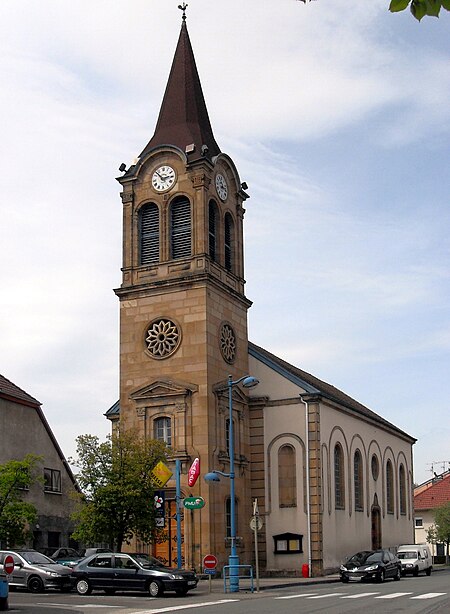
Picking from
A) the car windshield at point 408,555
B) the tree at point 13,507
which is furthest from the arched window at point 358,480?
the tree at point 13,507

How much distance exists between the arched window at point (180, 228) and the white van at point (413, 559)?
18.2m

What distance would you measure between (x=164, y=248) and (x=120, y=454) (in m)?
11.4

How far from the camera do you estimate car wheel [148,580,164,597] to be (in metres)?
27.6

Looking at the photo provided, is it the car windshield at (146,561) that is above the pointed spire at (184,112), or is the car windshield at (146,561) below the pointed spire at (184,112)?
below

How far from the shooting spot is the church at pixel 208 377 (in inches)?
1571

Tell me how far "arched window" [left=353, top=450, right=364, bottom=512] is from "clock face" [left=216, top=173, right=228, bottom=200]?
16.9 meters

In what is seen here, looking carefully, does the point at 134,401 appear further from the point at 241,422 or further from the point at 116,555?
the point at 116,555

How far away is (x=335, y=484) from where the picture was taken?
4612cm

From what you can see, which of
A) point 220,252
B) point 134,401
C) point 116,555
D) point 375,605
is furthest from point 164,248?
point 375,605

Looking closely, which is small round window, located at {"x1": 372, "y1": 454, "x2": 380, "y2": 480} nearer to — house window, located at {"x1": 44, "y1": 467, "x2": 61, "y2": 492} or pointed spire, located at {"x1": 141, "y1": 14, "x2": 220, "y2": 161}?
house window, located at {"x1": 44, "y1": 467, "x2": 61, "y2": 492}

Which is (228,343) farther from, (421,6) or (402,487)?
(421,6)

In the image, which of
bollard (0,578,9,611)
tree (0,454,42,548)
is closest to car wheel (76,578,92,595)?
tree (0,454,42,548)

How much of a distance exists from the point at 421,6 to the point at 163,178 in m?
38.9

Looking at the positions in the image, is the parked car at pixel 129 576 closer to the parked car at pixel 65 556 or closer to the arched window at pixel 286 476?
the parked car at pixel 65 556
